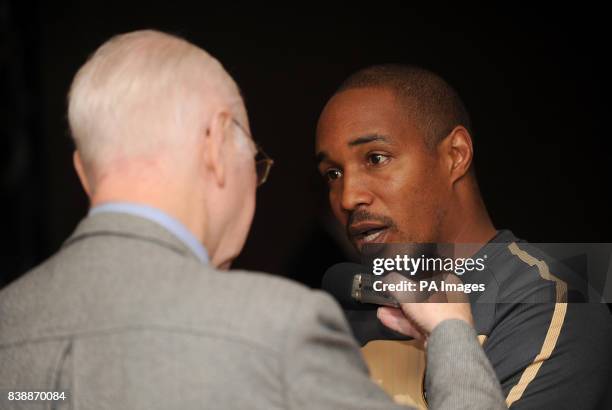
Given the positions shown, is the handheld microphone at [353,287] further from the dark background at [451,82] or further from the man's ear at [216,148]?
the man's ear at [216,148]

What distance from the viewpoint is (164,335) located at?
35.6 inches

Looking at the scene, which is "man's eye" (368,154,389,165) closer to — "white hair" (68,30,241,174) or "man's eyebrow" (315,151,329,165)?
"man's eyebrow" (315,151,329,165)

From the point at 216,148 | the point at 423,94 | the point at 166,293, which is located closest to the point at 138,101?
the point at 216,148

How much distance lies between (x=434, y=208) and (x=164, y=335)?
0.89 metres

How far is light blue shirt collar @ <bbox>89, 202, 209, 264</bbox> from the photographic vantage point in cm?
99

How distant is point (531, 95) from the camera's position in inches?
67.3

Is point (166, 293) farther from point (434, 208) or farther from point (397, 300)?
point (434, 208)

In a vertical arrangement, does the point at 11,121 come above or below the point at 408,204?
above

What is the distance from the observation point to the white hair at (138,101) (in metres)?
1.01

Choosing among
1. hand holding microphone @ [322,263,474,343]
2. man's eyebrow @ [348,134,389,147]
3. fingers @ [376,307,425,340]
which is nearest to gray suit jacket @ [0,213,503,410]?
hand holding microphone @ [322,263,474,343]

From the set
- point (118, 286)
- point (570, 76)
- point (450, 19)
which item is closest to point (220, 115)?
point (118, 286)

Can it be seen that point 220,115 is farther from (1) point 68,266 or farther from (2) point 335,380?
(2) point 335,380

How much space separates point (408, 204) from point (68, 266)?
0.86m

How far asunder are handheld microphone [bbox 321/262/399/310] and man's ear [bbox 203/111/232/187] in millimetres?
601
